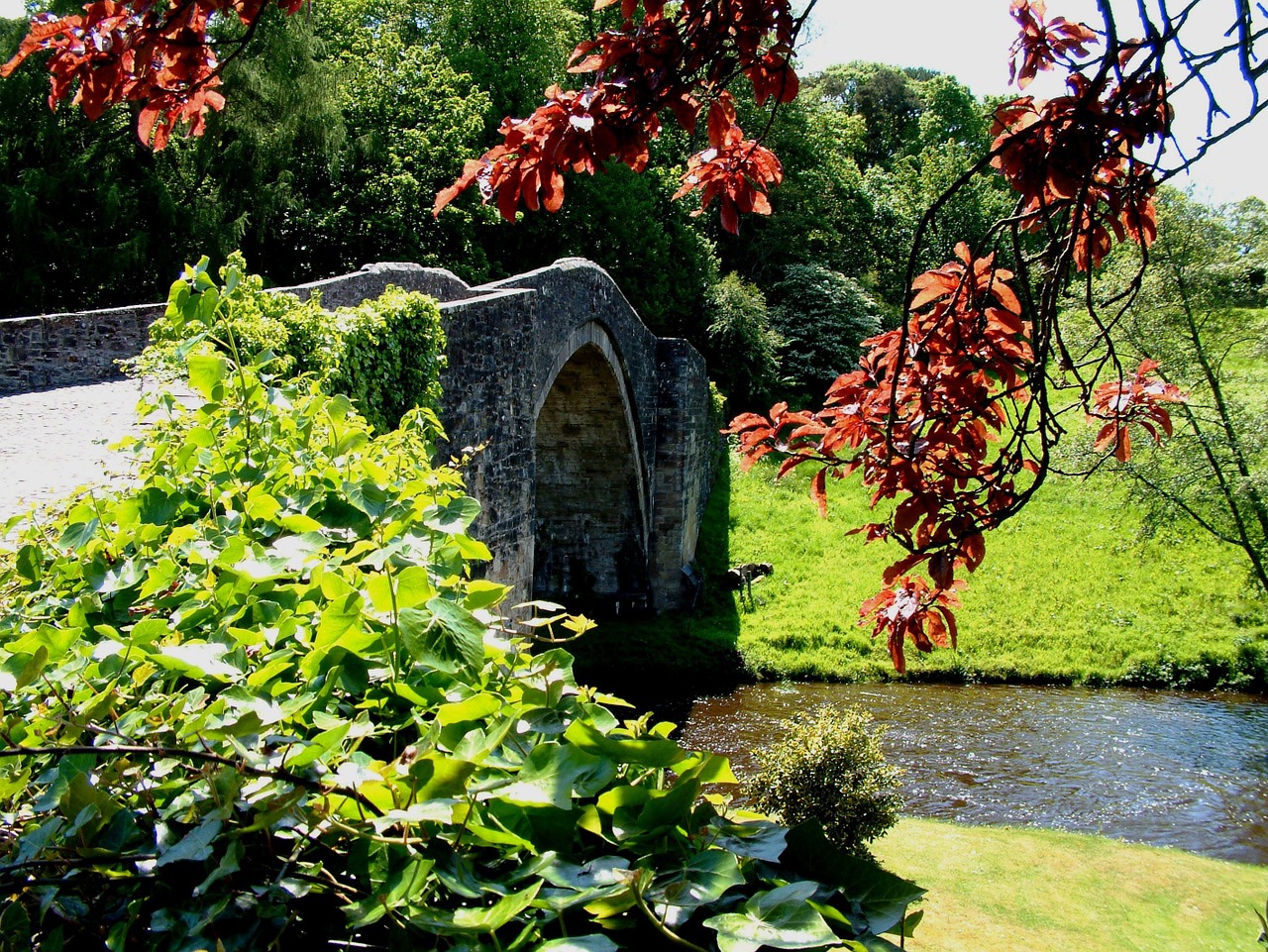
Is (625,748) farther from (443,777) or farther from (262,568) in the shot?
(262,568)

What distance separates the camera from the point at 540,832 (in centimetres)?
108

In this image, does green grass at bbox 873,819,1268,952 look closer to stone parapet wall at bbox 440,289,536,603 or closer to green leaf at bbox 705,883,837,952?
stone parapet wall at bbox 440,289,536,603

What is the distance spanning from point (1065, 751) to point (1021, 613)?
496 cm

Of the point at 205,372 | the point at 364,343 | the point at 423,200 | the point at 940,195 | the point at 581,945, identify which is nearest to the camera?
the point at 581,945

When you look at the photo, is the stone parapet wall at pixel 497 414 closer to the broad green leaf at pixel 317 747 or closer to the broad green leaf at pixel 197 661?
the broad green leaf at pixel 197 661

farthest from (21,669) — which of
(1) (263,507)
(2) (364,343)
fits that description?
(2) (364,343)

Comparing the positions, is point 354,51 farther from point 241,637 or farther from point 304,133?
point 241,637

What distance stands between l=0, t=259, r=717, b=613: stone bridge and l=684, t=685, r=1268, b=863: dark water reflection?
378 cm

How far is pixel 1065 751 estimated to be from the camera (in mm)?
13469

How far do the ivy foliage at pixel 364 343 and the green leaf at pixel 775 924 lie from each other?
12.8 ft

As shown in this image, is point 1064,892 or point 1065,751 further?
point 1065,751

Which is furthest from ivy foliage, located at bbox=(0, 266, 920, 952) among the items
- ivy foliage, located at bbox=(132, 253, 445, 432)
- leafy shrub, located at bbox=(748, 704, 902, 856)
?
leafy shrub, located at bbox=(748, 704, 902, 856)

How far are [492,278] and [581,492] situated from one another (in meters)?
7.02

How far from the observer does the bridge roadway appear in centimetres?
479
